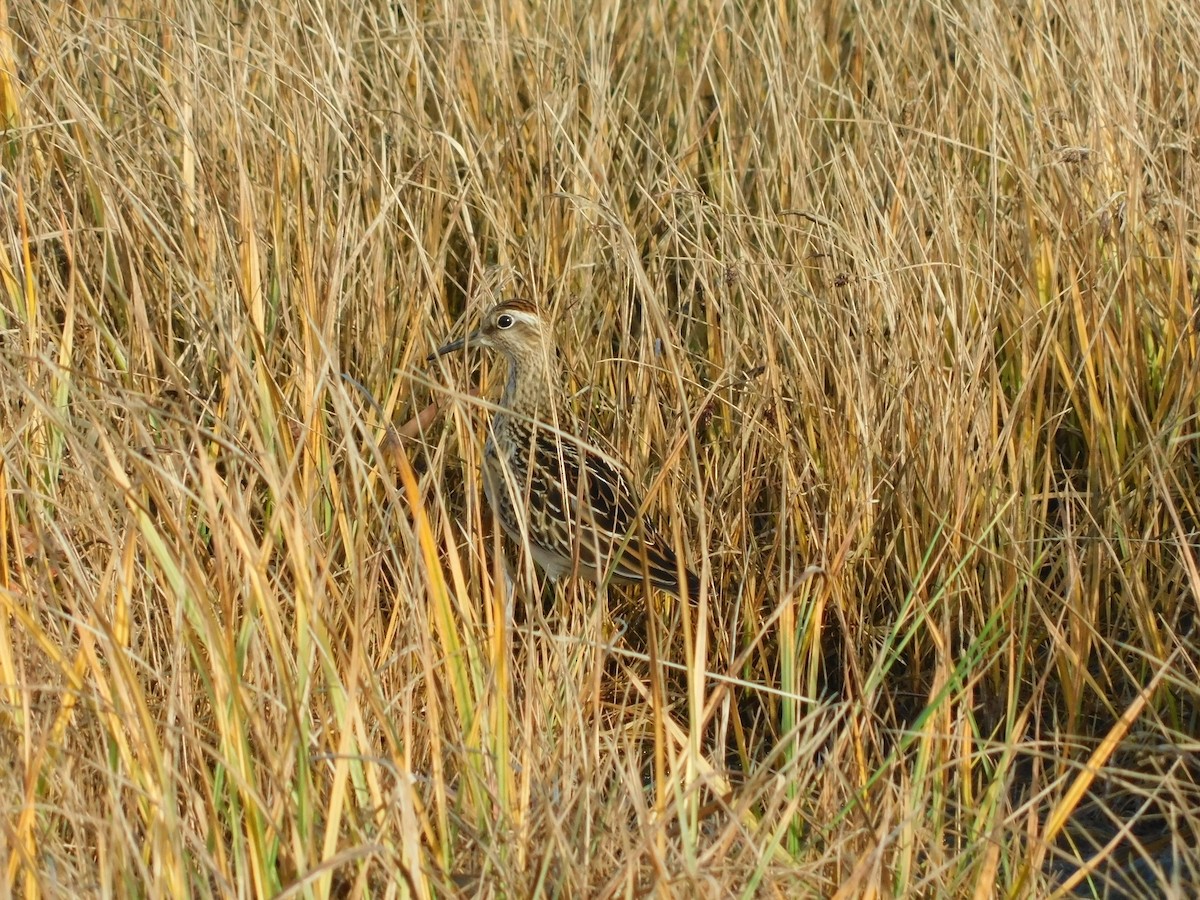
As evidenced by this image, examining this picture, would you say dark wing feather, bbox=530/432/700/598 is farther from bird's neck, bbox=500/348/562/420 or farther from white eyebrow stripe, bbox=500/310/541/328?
white eyebrow stripe, bbox=500/310/541/328

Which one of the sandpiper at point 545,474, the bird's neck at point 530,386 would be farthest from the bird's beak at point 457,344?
the bird's neck at point 530,386

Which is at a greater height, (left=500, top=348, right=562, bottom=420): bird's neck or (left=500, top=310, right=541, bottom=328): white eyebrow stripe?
(left=500, top=310, right=541, bottom=328): white eyebrow stripe

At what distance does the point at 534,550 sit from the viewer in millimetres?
4340

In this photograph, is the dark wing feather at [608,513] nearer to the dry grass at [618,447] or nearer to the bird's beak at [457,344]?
the dry grass at [618,447]

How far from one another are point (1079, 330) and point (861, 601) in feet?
2.90

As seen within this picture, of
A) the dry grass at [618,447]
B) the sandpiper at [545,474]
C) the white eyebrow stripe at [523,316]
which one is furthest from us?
the white eyebrow stripe at [523,316]

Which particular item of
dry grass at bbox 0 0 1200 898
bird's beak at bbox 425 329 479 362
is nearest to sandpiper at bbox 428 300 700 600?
bird's beak at bbox 425 329 479 362

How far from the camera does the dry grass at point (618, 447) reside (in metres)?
2.71

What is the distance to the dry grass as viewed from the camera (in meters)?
2.71

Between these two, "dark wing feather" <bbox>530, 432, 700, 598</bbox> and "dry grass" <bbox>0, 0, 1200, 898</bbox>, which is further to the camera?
"dark wing feather" <bbox>530, 432, 700, 598</bbox>

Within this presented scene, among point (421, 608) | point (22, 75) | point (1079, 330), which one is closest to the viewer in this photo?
point (421, 608)

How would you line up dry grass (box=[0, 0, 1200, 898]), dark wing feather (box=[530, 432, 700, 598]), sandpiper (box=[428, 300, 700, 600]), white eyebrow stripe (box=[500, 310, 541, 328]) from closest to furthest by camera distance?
dry grass (box=[0, 0, 1200, 898]) < dark wing feather (box=[530, 432, 700, 598]) < sandpiper (box=[428, 300, 700, 600]) < white eyebrow stripe (box=[500, 310, 541, 328])

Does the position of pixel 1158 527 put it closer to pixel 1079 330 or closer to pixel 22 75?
pixel 1079 330

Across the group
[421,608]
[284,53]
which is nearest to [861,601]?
[421,608]
